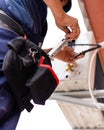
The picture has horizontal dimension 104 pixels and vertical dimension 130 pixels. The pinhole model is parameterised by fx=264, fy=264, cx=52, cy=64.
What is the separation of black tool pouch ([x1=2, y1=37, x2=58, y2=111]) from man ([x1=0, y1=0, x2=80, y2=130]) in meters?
0.04

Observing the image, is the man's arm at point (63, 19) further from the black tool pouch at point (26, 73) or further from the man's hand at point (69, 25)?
the black tool pouch at point (26, 73)

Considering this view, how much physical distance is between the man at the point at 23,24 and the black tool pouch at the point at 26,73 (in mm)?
37

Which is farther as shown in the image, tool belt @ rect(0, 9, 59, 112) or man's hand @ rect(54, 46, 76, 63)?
man's hand @ rect(54, 46, 76, 63)

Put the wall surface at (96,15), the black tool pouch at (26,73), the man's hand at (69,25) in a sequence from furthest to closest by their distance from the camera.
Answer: the wall surface at (96,15) → the man's hand at (69,25) → the black tool pouch at (26,73)

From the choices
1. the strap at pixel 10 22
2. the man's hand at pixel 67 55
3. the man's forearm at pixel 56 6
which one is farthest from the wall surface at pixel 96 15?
the strap at pixel 10 22

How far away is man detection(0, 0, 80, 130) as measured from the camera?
1.00m

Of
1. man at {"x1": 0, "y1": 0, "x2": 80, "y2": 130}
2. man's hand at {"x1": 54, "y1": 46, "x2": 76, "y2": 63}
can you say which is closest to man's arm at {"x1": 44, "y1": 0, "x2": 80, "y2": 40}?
man at {"x1": 0, "y1": 0, "x2": 80, "y2": 130}

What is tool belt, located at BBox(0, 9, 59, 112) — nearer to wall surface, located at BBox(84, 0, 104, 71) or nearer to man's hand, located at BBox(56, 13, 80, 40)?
man's hand, located at BBox(56, 13, 80, 40)

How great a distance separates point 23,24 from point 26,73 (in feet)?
0.71

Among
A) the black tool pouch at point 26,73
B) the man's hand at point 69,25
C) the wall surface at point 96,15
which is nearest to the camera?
the black tool pouch at point 26,73

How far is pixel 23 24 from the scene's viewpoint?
1.09 m

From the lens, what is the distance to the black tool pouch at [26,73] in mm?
970

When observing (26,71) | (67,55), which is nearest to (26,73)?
(26,71)

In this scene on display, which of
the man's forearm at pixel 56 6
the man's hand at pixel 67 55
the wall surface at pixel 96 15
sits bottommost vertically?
the man's hand at pixel 67 55
